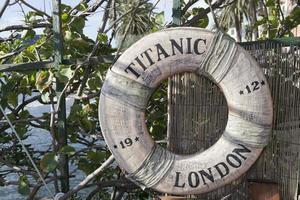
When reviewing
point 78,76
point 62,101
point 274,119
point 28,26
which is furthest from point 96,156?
point 274,119

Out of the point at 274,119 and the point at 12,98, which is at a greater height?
the point at 12,98

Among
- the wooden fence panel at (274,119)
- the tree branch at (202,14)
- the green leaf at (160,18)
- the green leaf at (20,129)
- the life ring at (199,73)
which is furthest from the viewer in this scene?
the green leaf at (20,129)

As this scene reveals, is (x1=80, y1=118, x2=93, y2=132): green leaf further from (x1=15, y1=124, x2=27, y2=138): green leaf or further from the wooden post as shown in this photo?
(x1=15, y1=124, x2=27, y2=138): green leaf

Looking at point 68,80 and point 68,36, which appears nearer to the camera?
point 68,80

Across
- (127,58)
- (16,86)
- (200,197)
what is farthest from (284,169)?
(16,86)

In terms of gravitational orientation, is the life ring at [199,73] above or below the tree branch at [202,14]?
below

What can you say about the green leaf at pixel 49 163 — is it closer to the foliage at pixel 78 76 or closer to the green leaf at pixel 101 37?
the foliage at pixel 78 76

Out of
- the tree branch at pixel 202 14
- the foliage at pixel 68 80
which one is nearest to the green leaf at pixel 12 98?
the foliage at pixel 68 80

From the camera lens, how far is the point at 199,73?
7.21 feet

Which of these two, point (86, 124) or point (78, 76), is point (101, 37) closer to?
point (78, 76)

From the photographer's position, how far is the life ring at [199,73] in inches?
84.1

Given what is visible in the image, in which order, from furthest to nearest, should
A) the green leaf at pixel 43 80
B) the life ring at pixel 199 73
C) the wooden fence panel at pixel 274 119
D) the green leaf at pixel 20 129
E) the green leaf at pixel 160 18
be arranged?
the green leaf at pixel 20 129, the green leaf at pixel 160 18, the green leaf at pixel 43 80, the wooden fence panel at pixel 274 119, the life ring at pixel 199 73

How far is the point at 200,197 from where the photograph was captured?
92.0 inches

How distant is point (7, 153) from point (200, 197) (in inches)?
58.6
